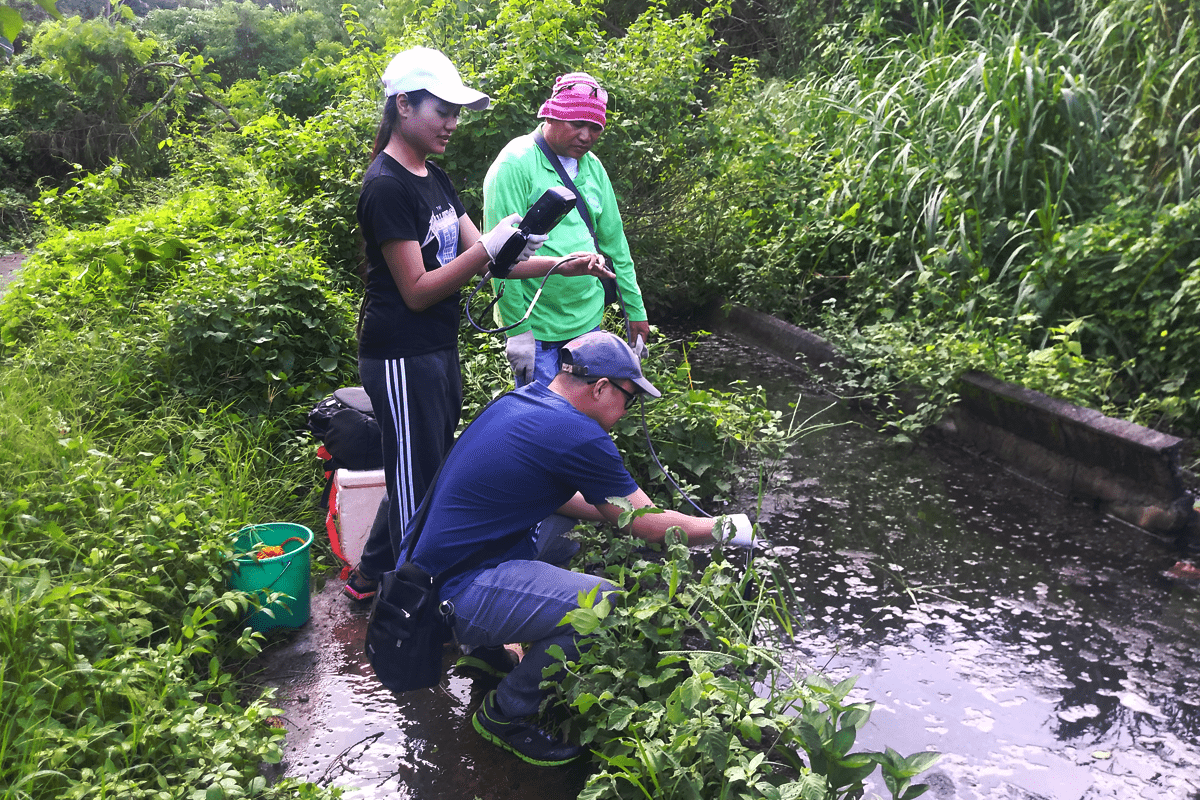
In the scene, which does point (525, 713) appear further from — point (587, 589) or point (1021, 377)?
point (1021, 377)

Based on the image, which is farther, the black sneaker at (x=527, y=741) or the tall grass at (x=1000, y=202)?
the tall grass at (x=1000, y=202)

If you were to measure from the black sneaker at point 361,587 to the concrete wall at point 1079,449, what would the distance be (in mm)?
3538

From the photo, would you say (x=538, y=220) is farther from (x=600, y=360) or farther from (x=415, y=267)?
(x=600, y=360)

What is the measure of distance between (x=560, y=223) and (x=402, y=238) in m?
0.94

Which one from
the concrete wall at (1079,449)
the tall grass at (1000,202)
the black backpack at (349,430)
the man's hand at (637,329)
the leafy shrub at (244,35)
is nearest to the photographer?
the black backpack at (349,430)

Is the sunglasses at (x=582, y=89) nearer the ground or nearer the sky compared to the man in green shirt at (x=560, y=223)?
nearer the sky

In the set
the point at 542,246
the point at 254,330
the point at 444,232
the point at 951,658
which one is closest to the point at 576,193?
the point at 542,246

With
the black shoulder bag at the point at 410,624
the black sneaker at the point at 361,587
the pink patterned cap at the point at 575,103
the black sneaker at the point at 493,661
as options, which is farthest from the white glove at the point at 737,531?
the pink patterned cap at the point at 575,103

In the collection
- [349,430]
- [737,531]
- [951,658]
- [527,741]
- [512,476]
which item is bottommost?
[951,658]

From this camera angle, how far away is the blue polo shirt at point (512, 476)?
2.56 m

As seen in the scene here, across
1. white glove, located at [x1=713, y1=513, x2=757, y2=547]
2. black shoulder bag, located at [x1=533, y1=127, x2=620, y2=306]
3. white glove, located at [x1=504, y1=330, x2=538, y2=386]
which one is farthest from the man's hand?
white glove, located at [x1=713, y1=513, x2=757, y2=547]

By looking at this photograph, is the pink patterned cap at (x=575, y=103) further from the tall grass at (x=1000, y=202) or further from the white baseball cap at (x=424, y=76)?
the tall grass at (x=1000, y=202)

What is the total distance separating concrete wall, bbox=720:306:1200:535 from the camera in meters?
4.18

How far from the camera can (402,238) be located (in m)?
2.74
